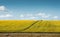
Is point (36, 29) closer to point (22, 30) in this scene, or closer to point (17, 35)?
point (22, 30)

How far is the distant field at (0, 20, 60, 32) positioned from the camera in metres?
3.26

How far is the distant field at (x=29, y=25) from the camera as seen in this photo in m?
3.26

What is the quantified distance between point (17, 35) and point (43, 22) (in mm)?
663

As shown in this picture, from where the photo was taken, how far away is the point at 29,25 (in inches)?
131

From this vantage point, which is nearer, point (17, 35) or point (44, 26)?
point (17, 35)

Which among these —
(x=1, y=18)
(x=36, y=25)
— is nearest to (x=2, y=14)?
(x=1, y=18)

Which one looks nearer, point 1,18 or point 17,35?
point 17,35

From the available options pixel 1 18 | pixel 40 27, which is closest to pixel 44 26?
pixel 40 27

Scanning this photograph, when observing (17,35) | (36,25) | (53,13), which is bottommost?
(17,35)

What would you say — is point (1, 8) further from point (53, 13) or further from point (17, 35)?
point (53, 13)

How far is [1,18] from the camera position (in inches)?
131

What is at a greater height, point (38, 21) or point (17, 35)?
point (38, 21)

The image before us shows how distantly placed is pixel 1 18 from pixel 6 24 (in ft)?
0.52

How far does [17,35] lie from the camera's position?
2.90 meters
